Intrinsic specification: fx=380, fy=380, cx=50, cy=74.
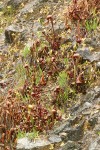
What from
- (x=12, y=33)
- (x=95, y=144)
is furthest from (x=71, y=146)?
(x=12, y=33)

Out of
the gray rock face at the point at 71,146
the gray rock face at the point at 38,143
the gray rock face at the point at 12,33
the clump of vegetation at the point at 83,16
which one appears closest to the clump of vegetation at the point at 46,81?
the clump of vegetation at the point at 83,16

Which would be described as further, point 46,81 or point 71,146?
point 46,81

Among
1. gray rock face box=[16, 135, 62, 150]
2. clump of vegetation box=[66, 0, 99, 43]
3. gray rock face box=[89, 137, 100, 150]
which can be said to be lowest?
gray rock face box=[16, 135, 62, 150]

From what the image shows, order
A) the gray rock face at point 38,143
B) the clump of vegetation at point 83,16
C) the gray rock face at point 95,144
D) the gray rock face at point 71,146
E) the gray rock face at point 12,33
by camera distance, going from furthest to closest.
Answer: the gray rock face at point 12,33 → the clump of vegetation at point 83,16 → the gray rock face at point 38,143 → the gray rock face at point 71,146 → the gray rock face at point 95,144

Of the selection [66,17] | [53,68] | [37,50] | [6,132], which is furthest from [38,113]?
[66,17]

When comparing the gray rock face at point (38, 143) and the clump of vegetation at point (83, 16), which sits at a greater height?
the clump of vegetation at point (83, 16)

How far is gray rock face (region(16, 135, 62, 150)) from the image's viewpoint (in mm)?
5246

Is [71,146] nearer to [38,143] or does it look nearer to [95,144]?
[95,144]

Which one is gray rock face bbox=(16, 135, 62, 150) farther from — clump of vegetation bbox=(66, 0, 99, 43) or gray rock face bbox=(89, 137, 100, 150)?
clump of vegetation bbox=(66, 0, 99, 43)

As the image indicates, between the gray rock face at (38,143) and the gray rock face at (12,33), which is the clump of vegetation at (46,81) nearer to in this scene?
the gray rock face at (38,143)

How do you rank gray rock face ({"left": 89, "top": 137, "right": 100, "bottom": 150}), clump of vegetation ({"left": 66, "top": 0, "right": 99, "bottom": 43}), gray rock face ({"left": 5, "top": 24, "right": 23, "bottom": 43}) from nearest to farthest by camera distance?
gray rock face ({"left": 89, "top": 137, "right": 100, "bottom": 150}), clump of vegetation ({"left": 66, "top": 0, "right": 99, "bottom": 43}), gray rock face ({"left": 5, "top": 24, "right": 23, "bottom": 43})

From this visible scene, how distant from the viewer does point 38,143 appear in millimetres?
5312

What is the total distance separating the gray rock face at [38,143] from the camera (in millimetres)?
5246

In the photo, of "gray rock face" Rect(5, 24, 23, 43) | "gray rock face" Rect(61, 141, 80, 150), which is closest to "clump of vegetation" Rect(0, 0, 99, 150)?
"gray rock face" Rect(61, 141, 80, 150)
